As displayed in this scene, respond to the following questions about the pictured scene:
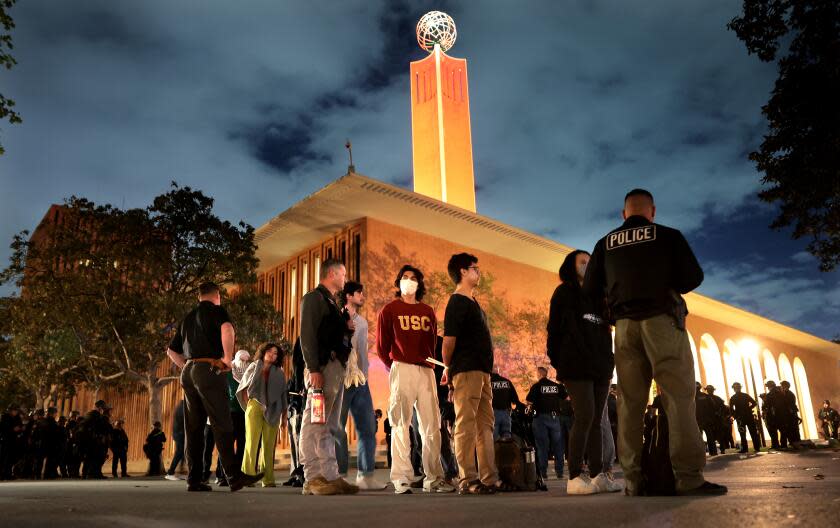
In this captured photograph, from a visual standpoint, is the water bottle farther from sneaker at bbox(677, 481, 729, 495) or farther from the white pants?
sneaker at bbox(677, 481, 729, 495)

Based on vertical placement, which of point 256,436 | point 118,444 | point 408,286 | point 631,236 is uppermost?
point 408,286

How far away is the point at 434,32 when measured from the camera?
28875mm

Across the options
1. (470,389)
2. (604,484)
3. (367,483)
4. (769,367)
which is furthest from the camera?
(769,367)

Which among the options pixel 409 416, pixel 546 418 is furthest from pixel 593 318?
pixel 546 418

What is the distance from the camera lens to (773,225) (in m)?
13.3

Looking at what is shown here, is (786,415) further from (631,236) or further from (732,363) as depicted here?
(732,363)

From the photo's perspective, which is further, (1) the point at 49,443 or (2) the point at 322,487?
(1) the point at 49,443

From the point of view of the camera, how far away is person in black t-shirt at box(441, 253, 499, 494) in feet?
14.1

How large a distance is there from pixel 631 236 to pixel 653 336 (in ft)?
1.82

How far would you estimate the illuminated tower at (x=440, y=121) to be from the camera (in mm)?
25938

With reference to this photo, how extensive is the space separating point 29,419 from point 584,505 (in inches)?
545

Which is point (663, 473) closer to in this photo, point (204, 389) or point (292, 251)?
point (204, 389)

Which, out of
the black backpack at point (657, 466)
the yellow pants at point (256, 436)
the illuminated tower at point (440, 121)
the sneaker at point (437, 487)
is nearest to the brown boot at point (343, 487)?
the sneaker at point (437, 487)

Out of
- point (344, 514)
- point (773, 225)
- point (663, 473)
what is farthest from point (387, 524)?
point (773, 225)
